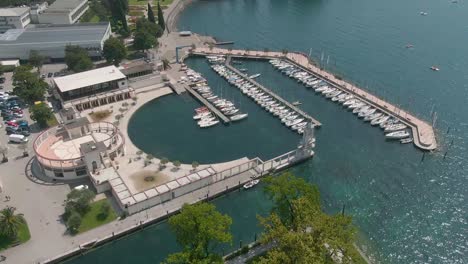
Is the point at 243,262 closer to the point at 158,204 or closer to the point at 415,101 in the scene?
the point at 158,204

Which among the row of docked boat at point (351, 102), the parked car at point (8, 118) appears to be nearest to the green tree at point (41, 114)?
the parked car at point (8, 118)

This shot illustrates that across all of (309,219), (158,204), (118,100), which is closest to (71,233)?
(158,204)

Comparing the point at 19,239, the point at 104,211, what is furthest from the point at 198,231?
the point at 19,239

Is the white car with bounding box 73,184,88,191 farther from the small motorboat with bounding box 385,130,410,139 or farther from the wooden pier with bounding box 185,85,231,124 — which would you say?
the small motorboat with bounding box 385,130,410,139

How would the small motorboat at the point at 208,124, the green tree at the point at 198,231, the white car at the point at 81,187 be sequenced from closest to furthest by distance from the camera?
the green tree at the point at 198,231 → the white car at the point at 81,187 → the small motorboat at the point at 208,124

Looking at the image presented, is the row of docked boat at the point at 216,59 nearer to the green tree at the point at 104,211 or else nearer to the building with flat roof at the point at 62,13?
the building with flat roof at the point at 62,13

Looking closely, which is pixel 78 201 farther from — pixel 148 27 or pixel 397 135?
pixel 148 27
